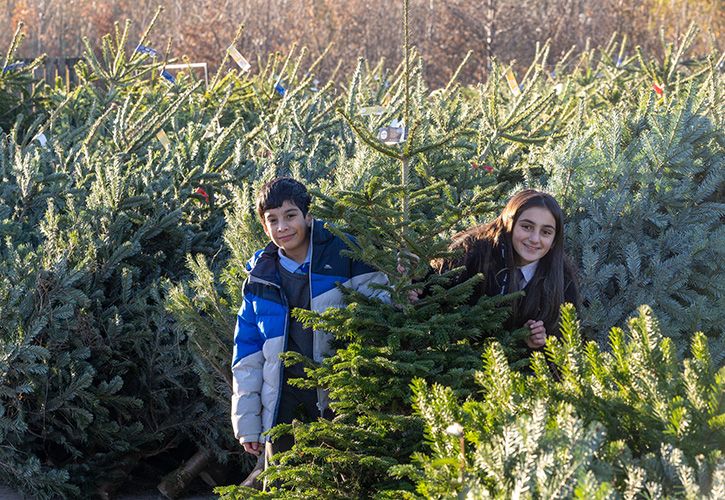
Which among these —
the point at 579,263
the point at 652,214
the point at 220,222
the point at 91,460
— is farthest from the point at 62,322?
the point at 652,214

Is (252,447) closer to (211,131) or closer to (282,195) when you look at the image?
(282,195)

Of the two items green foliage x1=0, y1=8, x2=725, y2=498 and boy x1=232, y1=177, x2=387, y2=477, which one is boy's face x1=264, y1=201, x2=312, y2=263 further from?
green foliage x1=0, y1=8, x2=725, y2=498

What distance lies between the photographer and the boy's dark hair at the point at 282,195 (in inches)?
150

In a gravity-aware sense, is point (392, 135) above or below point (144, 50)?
below

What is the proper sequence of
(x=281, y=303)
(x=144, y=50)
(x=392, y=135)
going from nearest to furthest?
(x=392, y=135)
(x=281, y=303)
(x=144, y=50)

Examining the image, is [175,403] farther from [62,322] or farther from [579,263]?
[579,263]

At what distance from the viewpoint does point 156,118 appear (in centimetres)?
641

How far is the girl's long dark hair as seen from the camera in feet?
12.0

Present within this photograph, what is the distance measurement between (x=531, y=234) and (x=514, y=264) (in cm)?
13

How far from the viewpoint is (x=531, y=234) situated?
377 centimetres

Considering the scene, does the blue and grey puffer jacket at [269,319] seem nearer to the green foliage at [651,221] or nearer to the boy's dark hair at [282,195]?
the boy's dark hair at [282,195]

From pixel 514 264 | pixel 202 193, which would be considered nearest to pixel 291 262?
pixel 514 264

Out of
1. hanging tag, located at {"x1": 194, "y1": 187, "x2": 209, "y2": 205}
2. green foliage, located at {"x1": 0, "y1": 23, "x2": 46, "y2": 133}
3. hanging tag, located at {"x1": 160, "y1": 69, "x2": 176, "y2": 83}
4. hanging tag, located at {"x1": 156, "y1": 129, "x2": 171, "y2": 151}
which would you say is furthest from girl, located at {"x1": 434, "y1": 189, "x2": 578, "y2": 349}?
green foliage, located at {"x1": 0, "y1": 23, "x2": 46, "y2": 133}

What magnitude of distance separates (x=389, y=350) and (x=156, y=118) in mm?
3646
